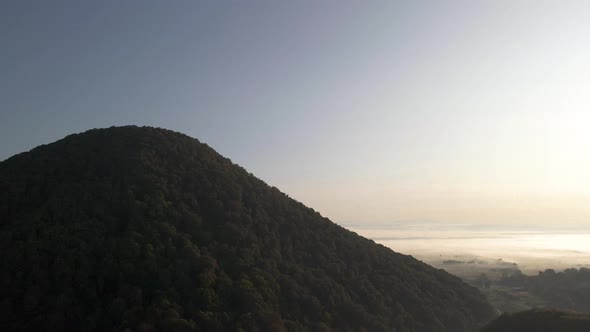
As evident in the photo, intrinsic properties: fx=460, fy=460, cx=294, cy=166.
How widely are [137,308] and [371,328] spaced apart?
32.2m

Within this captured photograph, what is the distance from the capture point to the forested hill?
47188 mm

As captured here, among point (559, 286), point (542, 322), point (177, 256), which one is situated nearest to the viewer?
point (542, 322)

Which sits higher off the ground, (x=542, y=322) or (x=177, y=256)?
(x=177, y=256)

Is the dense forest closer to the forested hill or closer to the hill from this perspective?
the forested hill

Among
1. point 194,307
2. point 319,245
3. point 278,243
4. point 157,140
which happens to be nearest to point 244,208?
point 278,243

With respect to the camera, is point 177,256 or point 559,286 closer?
point 177,256

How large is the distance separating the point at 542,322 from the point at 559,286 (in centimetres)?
9498

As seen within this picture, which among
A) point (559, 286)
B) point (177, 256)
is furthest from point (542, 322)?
point (559, 286)

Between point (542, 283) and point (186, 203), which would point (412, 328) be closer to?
point (186, 203)

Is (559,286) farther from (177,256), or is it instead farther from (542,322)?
(177,256)

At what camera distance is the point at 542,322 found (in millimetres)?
51688

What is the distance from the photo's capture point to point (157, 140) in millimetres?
79062

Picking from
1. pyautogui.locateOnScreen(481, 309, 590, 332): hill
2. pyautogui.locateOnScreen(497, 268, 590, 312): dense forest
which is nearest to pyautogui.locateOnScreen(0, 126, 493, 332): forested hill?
pyautogui.locateOnScreen(481, 309, 590, 332): hill

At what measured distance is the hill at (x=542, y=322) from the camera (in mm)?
48622
